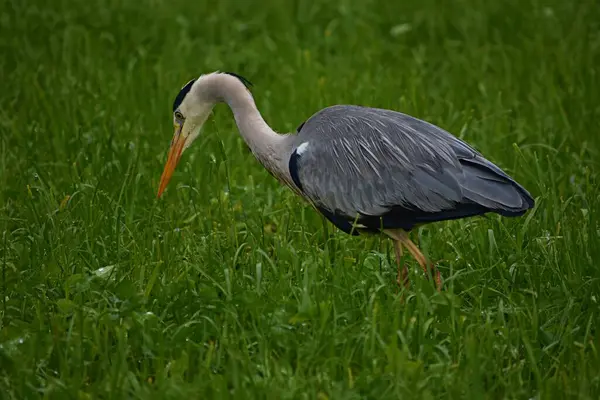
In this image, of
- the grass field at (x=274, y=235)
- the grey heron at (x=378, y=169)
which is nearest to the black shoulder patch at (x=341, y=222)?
the grey heron at (x=378, y=169)

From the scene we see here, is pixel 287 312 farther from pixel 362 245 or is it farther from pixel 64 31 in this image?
pixel 64 31

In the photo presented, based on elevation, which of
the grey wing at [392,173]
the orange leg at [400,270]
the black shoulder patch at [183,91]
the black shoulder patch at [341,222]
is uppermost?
the black shoulder patch at [183,91]

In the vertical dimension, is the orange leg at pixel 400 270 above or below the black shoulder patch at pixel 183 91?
below

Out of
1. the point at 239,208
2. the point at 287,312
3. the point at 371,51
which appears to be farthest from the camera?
the point at 371,51

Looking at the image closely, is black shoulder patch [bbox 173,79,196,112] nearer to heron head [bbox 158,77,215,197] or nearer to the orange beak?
heron head [bbox 158,77,215,197]

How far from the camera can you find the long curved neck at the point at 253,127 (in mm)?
5449

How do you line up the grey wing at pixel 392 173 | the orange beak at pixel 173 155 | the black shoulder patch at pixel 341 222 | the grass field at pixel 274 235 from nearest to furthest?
the grass field at pixel 274 235, the grey wing at pixel 392 173, the black shoulder patch at pixel 341 222, the orange beak at pixel 173 155

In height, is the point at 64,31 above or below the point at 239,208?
above

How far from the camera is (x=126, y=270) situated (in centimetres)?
530

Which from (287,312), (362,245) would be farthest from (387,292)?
(362,245)

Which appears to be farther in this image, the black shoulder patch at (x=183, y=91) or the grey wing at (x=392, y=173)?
the black shoulder patch at (x=183, y=91)

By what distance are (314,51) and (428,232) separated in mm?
3501

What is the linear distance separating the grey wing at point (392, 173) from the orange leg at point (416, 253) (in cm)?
7

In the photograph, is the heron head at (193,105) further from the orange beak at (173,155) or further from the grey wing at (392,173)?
the grey wing at (392,173)
